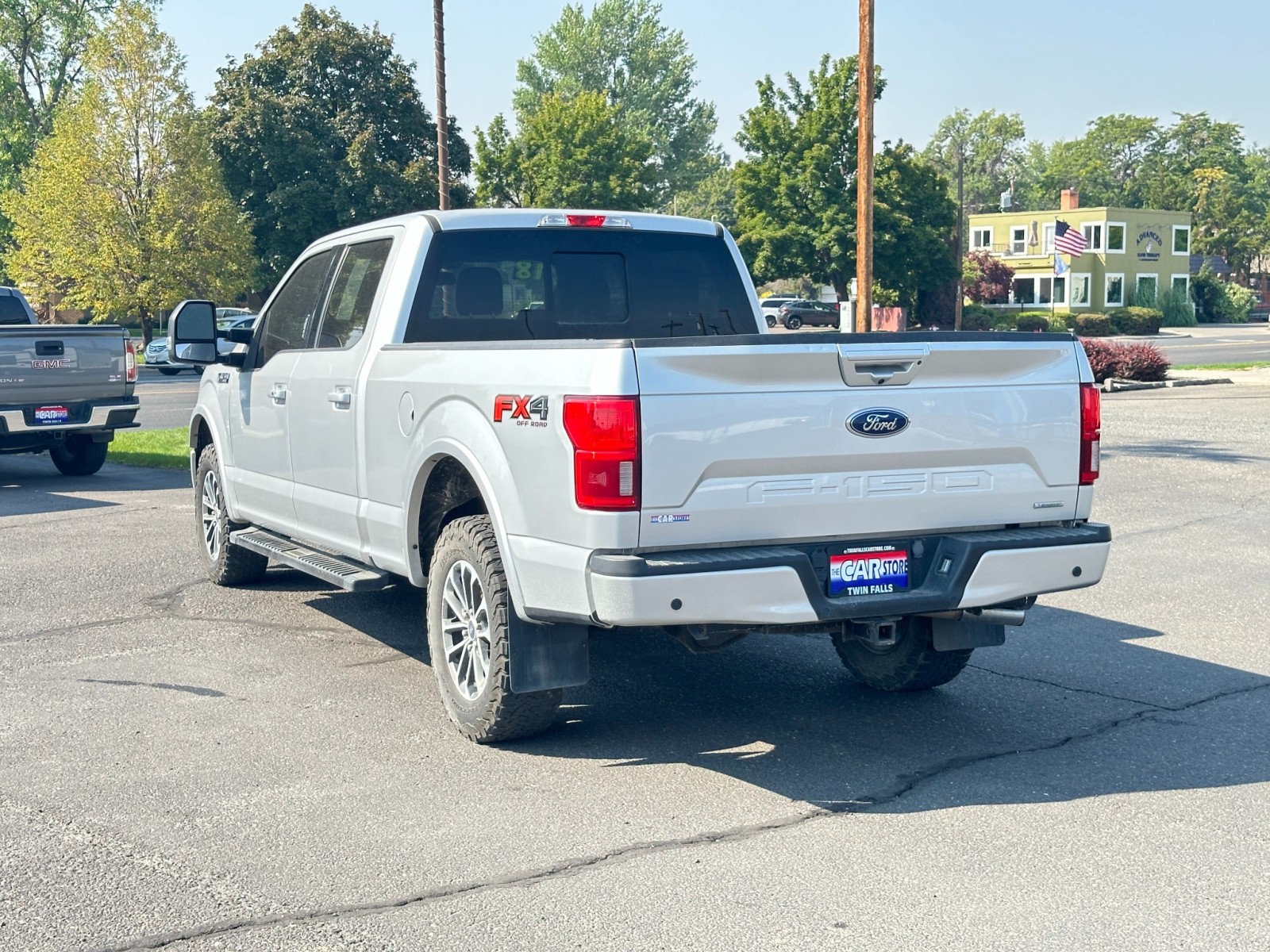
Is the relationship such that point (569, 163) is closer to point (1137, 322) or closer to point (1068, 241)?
point (1068, 241)

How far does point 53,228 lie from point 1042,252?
56.1 meters

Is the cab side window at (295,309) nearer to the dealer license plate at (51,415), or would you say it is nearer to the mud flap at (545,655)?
the mud flap at (545,655)

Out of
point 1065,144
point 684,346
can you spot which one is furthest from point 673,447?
point 1065,144

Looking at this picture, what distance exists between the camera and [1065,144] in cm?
15612

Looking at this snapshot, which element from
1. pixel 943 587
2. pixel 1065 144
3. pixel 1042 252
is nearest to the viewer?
pixel 943 587

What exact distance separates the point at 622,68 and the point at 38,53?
161 feet

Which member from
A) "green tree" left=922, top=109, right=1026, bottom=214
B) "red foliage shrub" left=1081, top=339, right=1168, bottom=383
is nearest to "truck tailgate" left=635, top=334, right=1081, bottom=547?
"red foliage shrub" left=1081, top=339, right=1168, bottom=383

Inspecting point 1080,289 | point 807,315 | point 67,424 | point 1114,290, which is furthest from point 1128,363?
point 1114,290

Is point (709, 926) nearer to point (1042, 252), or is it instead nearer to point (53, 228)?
point (53, 228)

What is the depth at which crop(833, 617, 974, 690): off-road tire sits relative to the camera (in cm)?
634

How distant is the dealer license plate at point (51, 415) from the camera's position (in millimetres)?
13727

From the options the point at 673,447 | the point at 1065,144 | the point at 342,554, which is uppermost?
the point at 1065,144

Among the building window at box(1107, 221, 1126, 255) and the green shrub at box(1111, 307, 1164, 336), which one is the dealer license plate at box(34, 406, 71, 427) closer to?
the green shrub at box(1111, 307, 1164, 336)

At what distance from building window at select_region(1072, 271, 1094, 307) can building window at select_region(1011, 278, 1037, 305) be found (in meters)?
3.32
